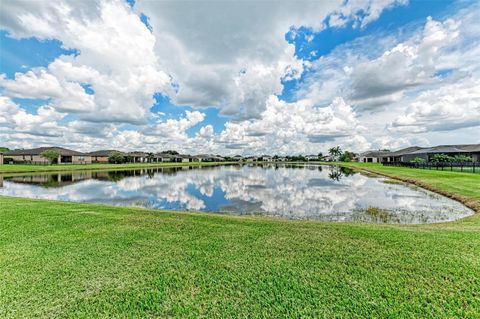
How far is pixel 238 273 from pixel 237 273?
0.02 metres

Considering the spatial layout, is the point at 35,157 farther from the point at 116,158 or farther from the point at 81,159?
the point at 116,158

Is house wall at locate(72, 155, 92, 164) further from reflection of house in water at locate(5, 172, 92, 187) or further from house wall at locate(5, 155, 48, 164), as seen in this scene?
reflection of house in water at locate(5, 172, 92, 187)

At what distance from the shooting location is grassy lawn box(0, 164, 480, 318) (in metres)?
3.55

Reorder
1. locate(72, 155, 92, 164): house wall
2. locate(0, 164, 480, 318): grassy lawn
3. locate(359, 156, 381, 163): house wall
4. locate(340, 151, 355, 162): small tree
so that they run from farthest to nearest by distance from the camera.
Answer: locate(340, 151, 355, 162): small tree < locate(359, 156, 381, 163): house wall < locate(72, 155, 92, 164): house wall < locate(0, 164, 480, 318): grassy lawn

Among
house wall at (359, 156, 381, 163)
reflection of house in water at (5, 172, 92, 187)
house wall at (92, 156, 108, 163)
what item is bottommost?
reflection of house in water at (5, 172, 92, 187)

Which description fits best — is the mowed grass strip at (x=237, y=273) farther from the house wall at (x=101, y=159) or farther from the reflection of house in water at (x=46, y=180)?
the house wall at (x=101, y=159)

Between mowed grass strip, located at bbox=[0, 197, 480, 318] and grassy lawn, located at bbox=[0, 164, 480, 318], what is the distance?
0.06 feet

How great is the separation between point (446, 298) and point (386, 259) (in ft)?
4.53

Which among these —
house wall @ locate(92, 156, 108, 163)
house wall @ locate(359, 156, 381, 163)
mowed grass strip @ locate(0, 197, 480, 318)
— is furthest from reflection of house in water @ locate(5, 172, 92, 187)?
house wall @ locate(359, 156, 381, 163)

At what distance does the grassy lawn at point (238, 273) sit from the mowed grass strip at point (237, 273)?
0.06 ft

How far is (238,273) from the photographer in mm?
4508

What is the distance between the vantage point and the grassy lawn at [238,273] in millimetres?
3553

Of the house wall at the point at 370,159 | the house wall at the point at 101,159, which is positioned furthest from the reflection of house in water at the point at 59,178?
the house wall at the point at 370,159

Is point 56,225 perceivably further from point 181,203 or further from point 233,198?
point 233,198
